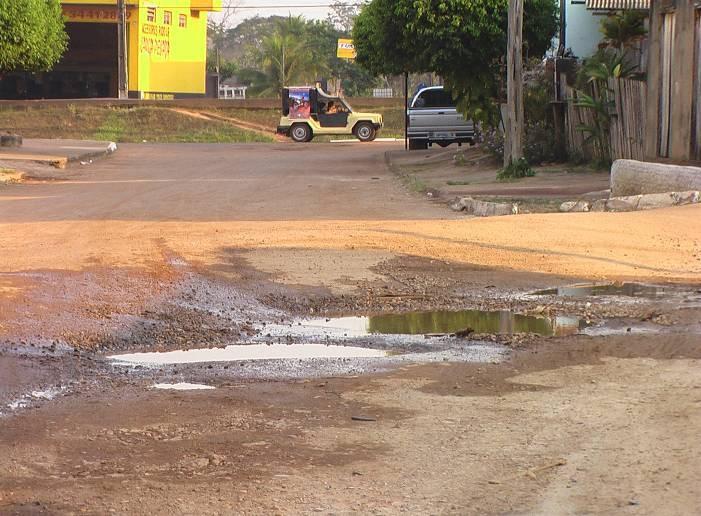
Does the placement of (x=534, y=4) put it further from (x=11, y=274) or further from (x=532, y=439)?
(x=532, y=439)

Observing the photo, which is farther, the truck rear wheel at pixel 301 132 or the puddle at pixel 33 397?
the truck rear wheel at pixel 301 132

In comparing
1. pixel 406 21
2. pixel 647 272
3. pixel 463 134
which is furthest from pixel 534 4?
pixel 647 272

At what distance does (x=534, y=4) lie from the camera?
27766mm

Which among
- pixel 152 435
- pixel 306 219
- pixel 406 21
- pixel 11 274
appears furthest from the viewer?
pixel 406 21

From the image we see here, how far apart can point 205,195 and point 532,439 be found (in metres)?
14.6

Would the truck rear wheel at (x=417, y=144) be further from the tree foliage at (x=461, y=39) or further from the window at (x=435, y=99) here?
the tree foliage at (x=461, y=39)

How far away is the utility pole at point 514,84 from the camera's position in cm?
2186

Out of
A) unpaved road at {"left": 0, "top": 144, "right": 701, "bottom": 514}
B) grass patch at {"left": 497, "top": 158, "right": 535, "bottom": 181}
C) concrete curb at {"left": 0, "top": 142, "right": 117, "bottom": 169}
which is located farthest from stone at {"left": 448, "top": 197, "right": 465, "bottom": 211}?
concrete curb at {"left": 0, "top": 142, "right": 117, "bottom": 169}

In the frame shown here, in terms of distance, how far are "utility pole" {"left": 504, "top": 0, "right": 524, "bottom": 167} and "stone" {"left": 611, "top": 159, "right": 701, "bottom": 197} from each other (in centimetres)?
645

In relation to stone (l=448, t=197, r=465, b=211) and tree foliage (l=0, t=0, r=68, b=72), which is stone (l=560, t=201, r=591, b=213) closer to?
stone (l=448, t=197, r=465, b=211)

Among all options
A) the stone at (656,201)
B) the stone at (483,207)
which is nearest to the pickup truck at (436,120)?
the stone at (483,207)

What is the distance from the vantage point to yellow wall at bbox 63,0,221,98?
56750 mm

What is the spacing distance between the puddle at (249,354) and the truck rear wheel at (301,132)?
1544 inches

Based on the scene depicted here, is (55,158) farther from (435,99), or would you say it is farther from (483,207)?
Answer: (483,207)
